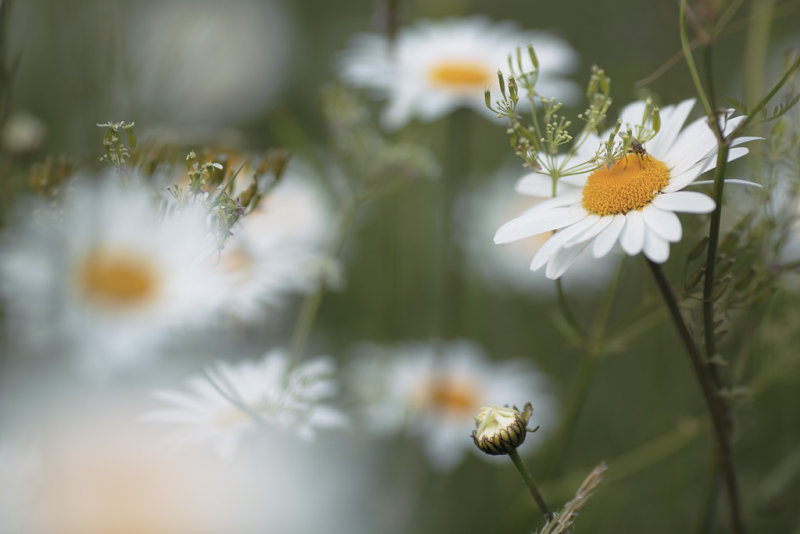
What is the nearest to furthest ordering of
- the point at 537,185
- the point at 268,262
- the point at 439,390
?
the point at 537,185 < the point at 268,262 < the point at 439,390

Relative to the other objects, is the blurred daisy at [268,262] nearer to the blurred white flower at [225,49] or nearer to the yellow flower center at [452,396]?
the yellow flower center at [452,396]

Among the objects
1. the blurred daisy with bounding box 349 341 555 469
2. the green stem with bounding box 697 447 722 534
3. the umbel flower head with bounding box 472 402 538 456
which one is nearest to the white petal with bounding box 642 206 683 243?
the umbel flower head with bounding box 472 402 538 456

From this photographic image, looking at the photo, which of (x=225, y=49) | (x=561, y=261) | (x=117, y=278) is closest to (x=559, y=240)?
(x=561, y=261)

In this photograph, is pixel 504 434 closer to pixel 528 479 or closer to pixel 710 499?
pixel 528 479

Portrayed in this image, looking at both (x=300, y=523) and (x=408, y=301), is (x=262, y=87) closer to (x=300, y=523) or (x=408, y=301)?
(x=408, y=301)

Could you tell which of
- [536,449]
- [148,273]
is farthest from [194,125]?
[536,449]

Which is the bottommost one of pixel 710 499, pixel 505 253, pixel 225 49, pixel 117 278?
pixel 710 499
